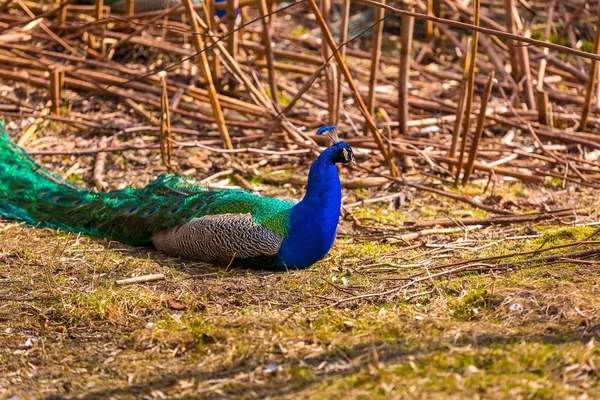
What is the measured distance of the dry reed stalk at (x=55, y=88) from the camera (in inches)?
300

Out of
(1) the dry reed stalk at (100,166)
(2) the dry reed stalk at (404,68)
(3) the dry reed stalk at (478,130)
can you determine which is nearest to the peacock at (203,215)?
(1) the dry reed stalk at (100,166)

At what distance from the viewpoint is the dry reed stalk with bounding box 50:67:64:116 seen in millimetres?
7629

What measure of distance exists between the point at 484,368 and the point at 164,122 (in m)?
4.00

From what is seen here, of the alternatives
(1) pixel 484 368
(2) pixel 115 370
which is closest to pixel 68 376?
(2) pixel 115 370

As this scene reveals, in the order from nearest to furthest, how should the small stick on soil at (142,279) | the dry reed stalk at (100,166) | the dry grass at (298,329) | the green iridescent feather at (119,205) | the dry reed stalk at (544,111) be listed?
1. the dry grass at (298,329)
2. the small stick on soil at (142,279)
3. the green iridescent feather at (119,205)
4. the dry reed stalk at (100,166)
5. the dry reed stalk at (544,111)

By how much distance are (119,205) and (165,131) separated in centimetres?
127

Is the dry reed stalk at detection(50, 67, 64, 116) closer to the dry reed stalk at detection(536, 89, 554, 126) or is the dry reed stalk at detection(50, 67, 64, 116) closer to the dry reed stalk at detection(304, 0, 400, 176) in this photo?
the dry reed stalk at detection(304, 0, 400, 176)

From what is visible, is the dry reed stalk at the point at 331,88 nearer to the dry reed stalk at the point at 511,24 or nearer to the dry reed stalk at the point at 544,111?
the dry reed stalk at the point at 511,24

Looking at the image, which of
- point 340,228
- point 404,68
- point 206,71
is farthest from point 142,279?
point 404,68

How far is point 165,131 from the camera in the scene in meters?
6.84

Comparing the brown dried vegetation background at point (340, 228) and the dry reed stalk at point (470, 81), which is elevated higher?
the dry reed stalk at point (470, 81)

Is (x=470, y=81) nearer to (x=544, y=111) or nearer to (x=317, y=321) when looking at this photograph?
(x=544, y=111)

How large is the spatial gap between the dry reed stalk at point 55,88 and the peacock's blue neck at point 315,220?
3.39m

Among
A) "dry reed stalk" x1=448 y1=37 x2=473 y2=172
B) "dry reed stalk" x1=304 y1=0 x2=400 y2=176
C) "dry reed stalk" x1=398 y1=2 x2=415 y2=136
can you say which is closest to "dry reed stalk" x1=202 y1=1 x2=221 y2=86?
"dry reed stalk" x1=304 y1=0 x2=400 y2=176
